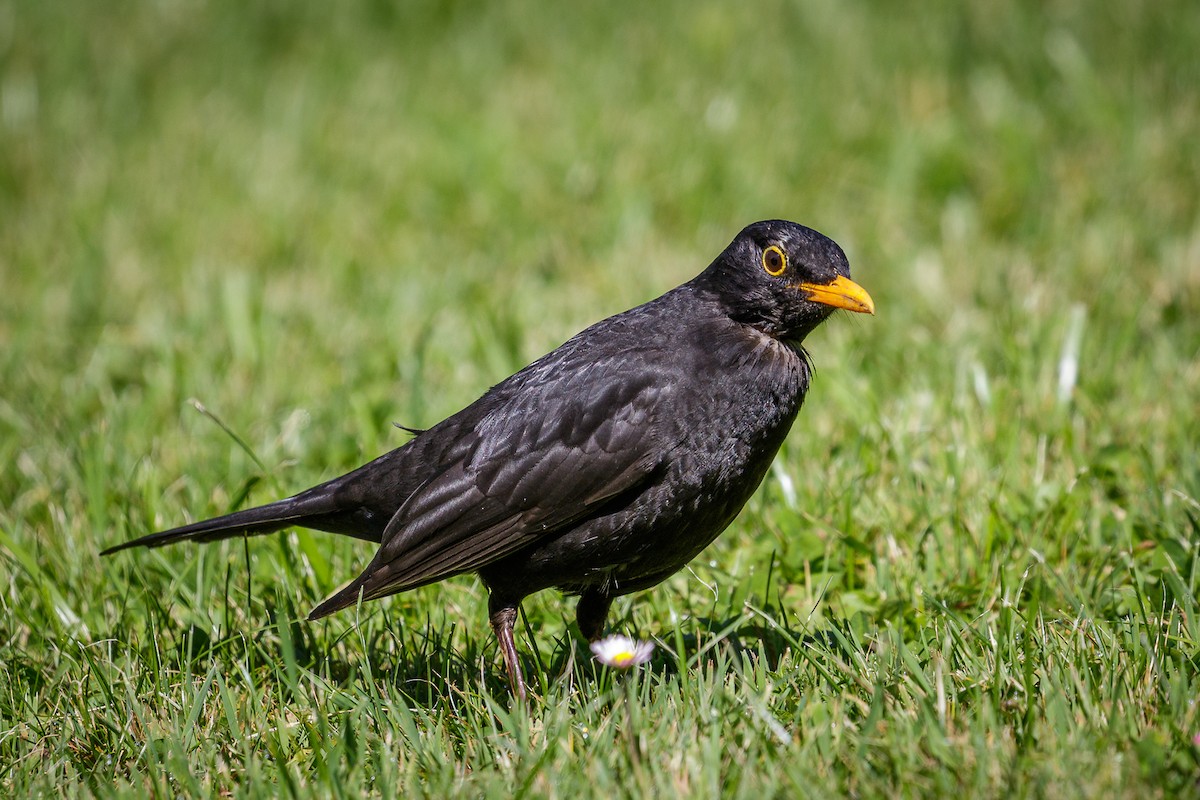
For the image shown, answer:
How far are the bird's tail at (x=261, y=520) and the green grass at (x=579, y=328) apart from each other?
205 millimetres

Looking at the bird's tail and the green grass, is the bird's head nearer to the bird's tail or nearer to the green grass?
the green grass

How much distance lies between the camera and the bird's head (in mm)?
3564

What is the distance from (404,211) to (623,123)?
1.58 meters

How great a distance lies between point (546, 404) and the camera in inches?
142

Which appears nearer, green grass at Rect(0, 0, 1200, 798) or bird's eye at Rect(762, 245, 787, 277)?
green grass at Rect(0, 0, 1200, 798)

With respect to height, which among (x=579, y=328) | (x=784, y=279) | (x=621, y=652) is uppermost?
(x=579, y=328)

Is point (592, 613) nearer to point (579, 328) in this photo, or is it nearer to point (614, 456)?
point (614, 456)

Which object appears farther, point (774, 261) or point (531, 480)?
point (774, 261)

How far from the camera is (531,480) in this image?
348cm

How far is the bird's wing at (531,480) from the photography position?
341 cm

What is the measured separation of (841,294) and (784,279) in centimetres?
19

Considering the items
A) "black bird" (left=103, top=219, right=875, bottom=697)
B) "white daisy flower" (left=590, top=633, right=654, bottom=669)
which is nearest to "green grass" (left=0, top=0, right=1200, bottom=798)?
"white daisy flower" (left=590, top=633, right=654, bottom=669)

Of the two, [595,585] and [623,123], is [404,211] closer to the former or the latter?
[623,123]

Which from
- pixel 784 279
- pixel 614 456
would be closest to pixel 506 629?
pixel 614 456
